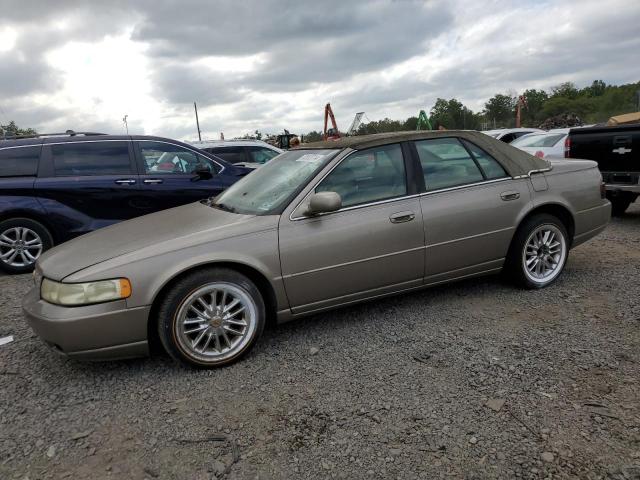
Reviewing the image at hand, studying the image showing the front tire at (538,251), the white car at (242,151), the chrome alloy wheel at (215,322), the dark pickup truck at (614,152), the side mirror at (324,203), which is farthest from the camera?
the white car at (242,151)

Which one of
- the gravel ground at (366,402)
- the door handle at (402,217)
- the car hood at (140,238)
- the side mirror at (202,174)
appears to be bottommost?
the gravel ground at (366,402)

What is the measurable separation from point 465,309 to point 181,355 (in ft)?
7.37

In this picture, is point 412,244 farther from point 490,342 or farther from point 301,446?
point 301,446

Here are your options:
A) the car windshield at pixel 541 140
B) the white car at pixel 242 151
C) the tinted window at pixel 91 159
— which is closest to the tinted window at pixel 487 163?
the tinted window at pixel 91 159

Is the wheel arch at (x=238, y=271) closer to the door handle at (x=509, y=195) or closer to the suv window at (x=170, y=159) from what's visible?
the door handle at (x=509, y=195)

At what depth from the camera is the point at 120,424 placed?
108 inches

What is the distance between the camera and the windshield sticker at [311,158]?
393cm

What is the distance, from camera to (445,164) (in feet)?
13.4

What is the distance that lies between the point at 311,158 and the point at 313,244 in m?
0.90

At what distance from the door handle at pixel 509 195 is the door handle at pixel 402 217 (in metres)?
0.89

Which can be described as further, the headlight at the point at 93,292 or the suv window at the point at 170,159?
the suv window at the point at 170,159

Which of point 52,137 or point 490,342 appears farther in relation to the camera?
point 52,137

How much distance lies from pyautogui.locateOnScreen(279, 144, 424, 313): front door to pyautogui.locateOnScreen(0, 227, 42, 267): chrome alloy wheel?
13.4ft

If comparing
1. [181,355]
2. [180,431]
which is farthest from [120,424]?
[181,355]
